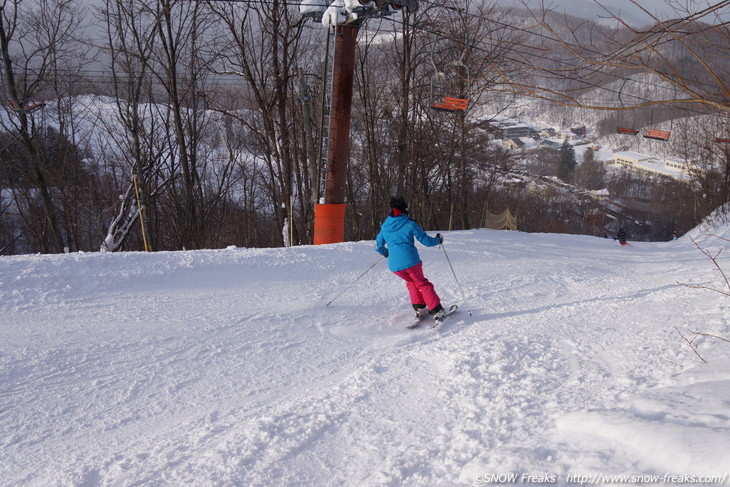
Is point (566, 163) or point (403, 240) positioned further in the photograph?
point (566, 163)

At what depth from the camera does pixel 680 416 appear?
2494 mm

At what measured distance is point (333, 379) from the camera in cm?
389

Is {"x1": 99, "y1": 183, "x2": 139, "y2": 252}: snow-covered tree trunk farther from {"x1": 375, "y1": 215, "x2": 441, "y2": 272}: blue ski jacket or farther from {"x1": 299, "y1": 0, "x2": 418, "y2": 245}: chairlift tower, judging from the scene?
{"x1": 375, "y1": 215, "x2": 441, "y2": 272}: blue ski jacket

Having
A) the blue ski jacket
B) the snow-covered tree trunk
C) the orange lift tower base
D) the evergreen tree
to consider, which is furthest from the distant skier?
the evergreen tree

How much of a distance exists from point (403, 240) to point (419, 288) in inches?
24.9

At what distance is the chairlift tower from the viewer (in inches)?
364

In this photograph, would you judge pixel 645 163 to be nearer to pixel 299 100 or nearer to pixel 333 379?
pixel 299 100

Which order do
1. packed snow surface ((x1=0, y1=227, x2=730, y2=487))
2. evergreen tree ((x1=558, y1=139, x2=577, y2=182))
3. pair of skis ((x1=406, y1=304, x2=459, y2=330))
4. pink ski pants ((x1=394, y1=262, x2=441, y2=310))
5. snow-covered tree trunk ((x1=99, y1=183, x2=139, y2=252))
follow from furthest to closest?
1. evergreen tree ((x1=558, y1=139, x2=577, y2=182))
2. snow-covered tree trunk ((x1=99, y1=183, x2=139, y2=252))
3. pink ski pants ((x1=394, y1=262, x2=441, y2=310))
4. pair of skis ((x1=406, y1=304, x2=459, y2=330))
5. packed snow surface ((x1=0, y1=227, x2=730, y2=487))

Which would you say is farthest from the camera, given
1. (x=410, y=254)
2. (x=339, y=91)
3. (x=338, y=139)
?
(x=338, y=139)

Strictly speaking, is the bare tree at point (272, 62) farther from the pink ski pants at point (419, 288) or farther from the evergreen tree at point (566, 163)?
the evergreen tree at point (566, 163)

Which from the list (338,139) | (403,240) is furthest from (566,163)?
(403,240)

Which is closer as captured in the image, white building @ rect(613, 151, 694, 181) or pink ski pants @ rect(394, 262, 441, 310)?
pink ski pants @ rect(394, 262, 441, 310)

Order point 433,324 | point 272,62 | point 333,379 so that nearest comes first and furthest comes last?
1. point 333,379
2. point 433,324
3. point 272,62

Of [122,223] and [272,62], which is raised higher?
[272,62]
